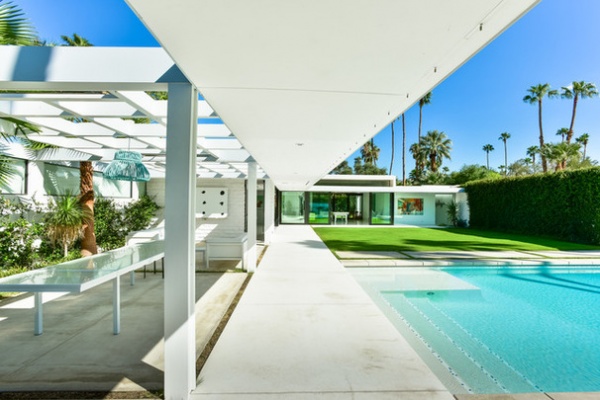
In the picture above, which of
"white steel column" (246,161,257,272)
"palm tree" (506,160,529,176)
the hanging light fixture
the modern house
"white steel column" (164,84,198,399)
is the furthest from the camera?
"palm tree" (506,160,529,176)

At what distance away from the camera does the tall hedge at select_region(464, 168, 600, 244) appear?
43.3 feet

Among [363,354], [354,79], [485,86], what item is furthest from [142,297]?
[485,86]

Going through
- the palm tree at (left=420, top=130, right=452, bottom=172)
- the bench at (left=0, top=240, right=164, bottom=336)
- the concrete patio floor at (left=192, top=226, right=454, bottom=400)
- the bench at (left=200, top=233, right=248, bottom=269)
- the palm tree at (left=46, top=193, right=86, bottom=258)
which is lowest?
the concrete patio floor at (left=192, top=226, right=454, bottom=400)

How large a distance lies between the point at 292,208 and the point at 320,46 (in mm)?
20343

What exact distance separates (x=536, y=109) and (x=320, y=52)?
41.3 metres

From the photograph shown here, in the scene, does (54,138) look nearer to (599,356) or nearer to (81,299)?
(81,299)

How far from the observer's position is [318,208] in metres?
22.3

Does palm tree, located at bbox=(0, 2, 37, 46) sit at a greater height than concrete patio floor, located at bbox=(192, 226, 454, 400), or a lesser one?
greater

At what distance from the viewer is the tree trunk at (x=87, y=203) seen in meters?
8.45

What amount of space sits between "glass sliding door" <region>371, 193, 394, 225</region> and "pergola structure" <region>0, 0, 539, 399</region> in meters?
19.0

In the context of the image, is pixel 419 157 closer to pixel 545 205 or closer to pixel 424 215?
pixel 424 215

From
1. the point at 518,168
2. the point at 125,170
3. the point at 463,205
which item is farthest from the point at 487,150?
the point at 125,170

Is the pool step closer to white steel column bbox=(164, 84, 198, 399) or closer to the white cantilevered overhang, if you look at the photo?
white steel column bbox=(164, 84, 198, 399)

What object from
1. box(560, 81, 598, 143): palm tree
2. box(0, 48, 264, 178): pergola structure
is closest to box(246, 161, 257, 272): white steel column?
box(0, 48, 264, 178): pergola structure
